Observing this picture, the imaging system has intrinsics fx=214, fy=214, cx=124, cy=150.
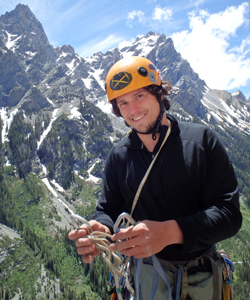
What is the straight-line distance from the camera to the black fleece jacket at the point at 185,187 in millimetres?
2756

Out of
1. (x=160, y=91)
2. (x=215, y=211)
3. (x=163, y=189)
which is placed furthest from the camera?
(x=160, y=91)

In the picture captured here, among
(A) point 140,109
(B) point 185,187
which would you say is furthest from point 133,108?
(B) point 185,187

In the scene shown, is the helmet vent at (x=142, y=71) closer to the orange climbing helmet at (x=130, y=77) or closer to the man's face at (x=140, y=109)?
the orange climbing helmet at (x=130, y=77)

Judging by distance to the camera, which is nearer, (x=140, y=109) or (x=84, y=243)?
(x=84, y=243)

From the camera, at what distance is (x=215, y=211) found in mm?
2807

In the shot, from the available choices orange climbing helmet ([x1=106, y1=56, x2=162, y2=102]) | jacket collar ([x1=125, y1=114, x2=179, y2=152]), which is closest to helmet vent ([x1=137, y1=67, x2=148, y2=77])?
orange climbing helmet ([x1=106, y1=56, x2=162, y2=102])

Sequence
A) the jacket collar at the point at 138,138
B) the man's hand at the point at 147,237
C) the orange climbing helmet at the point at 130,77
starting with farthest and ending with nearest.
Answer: the orange climbing helmet at the point at 130,77 < the jacket collar at the point at 138,138 < the man's hand at the point at 147,237

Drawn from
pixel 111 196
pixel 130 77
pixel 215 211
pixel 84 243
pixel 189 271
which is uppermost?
pixel 130 77

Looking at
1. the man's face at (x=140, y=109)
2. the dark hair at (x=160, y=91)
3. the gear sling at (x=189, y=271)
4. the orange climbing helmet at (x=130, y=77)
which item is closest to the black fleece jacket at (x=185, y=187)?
the gear sling at (x=189, y=271)

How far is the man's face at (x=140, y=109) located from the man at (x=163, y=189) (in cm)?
2

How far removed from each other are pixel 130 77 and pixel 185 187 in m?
2.21

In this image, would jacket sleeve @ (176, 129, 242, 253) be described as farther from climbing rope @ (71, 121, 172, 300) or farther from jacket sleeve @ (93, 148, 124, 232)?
jacket sleeve @ (93, 148, 124, 232)

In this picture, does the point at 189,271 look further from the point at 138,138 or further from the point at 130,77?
the point at 130,77

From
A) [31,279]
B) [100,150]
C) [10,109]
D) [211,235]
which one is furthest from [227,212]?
[10,109]
